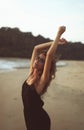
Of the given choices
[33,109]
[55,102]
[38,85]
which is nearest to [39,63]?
[38,85]

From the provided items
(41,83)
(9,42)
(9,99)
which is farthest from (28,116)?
(9,42)

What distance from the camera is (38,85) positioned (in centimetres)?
223

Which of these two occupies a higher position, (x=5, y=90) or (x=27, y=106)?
(x=27, y=106)

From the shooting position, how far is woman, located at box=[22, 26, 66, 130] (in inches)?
86.5

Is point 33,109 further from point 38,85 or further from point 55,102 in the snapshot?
point 55,102

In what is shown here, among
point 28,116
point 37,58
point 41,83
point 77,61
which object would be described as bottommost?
point 77,61

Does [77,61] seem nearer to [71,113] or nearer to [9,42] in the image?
[9,42]

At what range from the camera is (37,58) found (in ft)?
7.46

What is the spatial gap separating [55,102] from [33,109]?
2.79m

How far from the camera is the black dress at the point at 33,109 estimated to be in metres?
2.20

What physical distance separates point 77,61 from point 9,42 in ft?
8.39

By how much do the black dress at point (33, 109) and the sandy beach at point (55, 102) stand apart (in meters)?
1.71

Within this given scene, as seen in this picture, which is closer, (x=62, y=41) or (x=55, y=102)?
(x=62, y=41)

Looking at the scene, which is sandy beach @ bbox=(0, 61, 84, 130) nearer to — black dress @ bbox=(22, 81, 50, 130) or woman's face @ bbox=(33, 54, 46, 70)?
black dress @ bbox=(22, 81, 50, 130)
